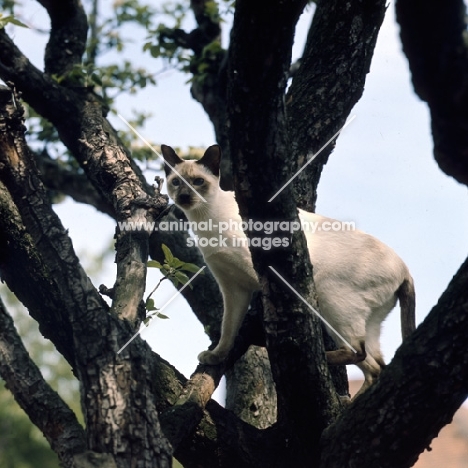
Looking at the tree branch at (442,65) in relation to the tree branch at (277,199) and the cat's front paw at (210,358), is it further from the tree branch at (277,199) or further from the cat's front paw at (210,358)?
the cat's front paw at (210,358)

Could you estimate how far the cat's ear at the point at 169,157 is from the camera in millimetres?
5312

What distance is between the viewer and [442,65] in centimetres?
213

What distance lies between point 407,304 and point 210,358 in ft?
4.59

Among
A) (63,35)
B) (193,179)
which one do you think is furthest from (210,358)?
(63,35)

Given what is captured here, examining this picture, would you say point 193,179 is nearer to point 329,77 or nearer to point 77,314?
point 329,77

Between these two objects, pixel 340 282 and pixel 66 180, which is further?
pixel 66 180

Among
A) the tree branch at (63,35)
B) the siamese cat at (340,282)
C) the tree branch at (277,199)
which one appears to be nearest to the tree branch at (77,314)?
the tree branch at (277,199)

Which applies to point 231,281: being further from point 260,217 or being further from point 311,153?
point 260,217

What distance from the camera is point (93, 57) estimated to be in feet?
23.3

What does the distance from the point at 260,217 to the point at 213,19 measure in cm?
414

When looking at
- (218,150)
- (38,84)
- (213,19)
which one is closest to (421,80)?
(218,150)

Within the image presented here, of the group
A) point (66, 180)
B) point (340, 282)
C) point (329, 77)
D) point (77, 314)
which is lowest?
point (77, 314)

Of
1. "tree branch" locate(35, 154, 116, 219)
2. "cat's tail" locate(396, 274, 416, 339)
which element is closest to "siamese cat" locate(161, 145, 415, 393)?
"cat's tail" locate(396, 274, 416, 339)

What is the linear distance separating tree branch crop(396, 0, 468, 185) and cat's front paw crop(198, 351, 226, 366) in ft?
7.73
